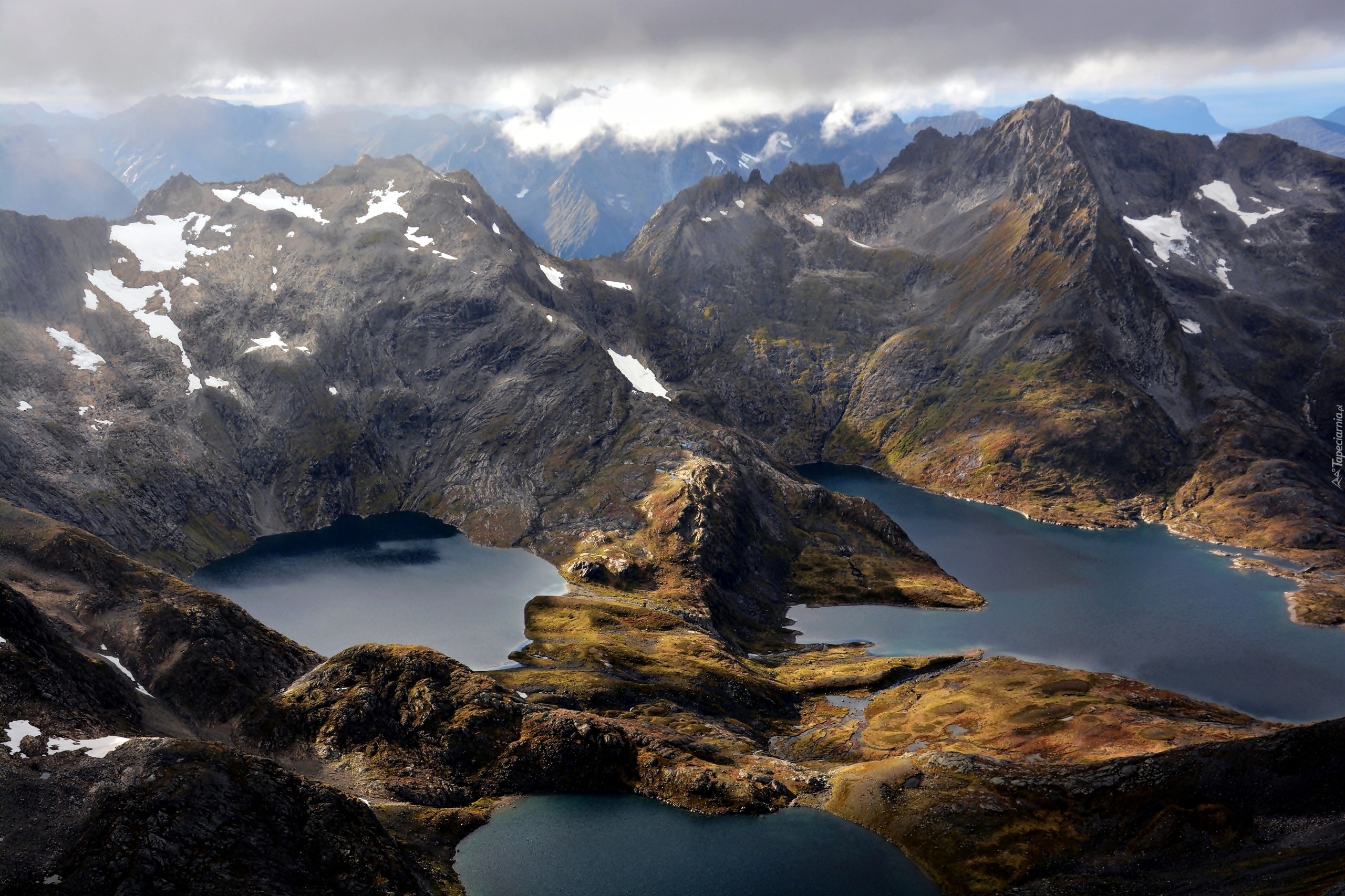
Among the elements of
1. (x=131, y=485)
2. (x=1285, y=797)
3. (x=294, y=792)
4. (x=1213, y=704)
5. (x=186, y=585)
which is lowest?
(x=1213, y=704)

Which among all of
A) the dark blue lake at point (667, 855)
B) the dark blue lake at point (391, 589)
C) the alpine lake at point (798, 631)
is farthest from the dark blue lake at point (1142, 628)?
the dark blue lake at point (667, 855)

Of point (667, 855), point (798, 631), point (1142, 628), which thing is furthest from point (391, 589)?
point (1142, 628)

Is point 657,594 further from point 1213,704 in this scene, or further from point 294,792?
point 294,792

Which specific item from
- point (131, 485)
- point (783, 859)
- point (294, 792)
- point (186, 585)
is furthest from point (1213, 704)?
point (131, 485)

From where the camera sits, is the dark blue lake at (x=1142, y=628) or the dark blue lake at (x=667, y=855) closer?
the dark blue lake at (x=667, y=855)

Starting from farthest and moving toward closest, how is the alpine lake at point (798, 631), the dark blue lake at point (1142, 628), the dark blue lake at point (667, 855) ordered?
the dark blue lake at point (1142, 628)
the alpine lake at point (798, 631)
the dark blue lake at point (667, 855)

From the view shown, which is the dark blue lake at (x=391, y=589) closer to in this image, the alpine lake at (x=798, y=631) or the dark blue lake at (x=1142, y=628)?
the alpine lake at (x=798, y=631)

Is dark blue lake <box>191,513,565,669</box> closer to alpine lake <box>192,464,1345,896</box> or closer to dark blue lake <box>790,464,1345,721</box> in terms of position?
alpine lake <box>192,464,1345,896</box>
